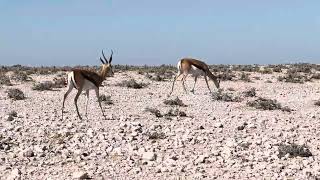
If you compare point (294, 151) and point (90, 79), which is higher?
point (90, 79)

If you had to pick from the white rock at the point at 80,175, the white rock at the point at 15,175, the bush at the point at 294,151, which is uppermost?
the bush at the point at 294,151

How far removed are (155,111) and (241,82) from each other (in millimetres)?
13469

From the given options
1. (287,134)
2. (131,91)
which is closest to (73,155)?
(287,134)

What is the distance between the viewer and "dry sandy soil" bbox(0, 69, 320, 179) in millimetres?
A: 9820

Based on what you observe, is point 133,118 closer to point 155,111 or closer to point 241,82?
point 155,111

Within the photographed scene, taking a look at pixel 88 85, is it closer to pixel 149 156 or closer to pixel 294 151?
pixel 149 156

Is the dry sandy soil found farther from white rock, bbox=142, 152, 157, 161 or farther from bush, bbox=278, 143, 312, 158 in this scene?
bush, bbox=278, 143, 312, 158

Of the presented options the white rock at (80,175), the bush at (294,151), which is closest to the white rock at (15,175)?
the white rock at (80,175)

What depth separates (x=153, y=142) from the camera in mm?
11797

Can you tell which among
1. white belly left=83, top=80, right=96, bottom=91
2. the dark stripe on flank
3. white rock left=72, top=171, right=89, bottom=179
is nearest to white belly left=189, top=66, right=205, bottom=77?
the dark stripe on flank

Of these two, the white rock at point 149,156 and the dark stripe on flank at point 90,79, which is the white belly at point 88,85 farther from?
the white rock at point 149,156

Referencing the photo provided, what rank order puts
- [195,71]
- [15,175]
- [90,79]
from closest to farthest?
[15,175], [90,79], [195,71]

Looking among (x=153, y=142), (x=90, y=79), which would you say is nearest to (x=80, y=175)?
(x=153, y=142)

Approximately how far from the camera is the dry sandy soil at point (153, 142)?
982cm
